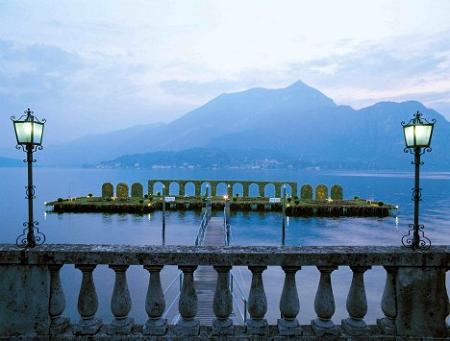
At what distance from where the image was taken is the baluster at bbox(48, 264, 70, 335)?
14.7 feet

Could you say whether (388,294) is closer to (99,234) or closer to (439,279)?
(439,279)

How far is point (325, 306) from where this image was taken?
4465 millimetres

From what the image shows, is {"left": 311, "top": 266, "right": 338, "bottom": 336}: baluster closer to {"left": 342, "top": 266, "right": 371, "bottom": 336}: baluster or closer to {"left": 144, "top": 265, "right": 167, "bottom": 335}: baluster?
{"left": 342, "top": 266, "right": 371, "bottom": 336}: baluster

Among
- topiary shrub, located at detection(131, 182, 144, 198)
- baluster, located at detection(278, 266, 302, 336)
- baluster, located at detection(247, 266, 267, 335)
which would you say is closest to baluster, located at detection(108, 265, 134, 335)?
baluster, located at detection(247, 266, 267, 335)

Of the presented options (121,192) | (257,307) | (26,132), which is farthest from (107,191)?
(257,307)

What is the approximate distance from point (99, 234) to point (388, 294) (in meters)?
48.3

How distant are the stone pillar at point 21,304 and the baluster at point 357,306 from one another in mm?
3729

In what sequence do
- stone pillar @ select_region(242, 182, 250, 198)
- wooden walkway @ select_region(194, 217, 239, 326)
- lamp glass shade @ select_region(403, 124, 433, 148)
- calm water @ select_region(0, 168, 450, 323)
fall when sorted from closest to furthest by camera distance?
lamp glass shade @ select_region(403, 124, 433, 148) → wooden walkway @ select_region(194, 217, 239, 326) → calm water @ select_region(0, 168, 450, 323) → stone pillar @ select_region(242, 182, 250, 198)

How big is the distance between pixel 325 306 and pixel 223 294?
1.26 m

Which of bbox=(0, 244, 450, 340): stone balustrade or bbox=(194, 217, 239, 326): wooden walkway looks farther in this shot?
bbox=(194, 217, 239, 326): wooden walkway

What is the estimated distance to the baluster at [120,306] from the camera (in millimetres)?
4430

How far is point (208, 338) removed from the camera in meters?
4.39

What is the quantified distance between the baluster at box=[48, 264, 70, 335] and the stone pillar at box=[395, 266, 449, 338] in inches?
164

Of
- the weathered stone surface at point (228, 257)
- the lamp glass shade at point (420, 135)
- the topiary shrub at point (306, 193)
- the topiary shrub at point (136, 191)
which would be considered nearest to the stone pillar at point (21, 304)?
the weathered stone surface at point (228, 257)
